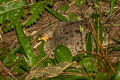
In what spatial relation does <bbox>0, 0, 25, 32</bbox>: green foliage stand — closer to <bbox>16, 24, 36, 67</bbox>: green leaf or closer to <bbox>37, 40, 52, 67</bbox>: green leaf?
<bbox>16, 24, 36, 67</bbox>: green leaf

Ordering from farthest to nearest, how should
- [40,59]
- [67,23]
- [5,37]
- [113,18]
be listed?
[5,37]
[113,18]
[67,23]
[40,59]

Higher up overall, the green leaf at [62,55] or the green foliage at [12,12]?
the green foliage at [12,12]

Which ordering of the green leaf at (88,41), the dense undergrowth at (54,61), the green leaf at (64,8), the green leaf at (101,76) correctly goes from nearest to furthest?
1. the green leaf at (101,76)
2. the dense undergrowth at (54,61)
3. the green leaf at (88,41)
4. the green leaf at (64,8)

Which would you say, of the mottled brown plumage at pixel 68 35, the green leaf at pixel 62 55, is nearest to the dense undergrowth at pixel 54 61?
the green leaf at pixel 62 55

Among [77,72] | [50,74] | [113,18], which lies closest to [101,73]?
[77,72]

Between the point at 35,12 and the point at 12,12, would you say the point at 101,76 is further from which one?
the point at 12,12

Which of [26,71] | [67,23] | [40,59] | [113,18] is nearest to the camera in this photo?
[26,71]

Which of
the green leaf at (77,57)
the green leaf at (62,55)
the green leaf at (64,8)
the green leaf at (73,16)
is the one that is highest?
the green leaf at (64,8)

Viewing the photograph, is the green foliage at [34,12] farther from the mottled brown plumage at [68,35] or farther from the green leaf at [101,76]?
the green leaf at [101,76]

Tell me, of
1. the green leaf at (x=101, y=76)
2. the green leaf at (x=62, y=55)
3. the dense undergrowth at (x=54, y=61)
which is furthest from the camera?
the green leaf at (x=62, y=55)

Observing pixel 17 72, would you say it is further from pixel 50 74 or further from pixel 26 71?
pixel 50 74

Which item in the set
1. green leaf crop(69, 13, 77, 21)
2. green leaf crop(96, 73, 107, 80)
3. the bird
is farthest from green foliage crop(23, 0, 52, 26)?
green leaf crop(96, 73, 107, 80)
